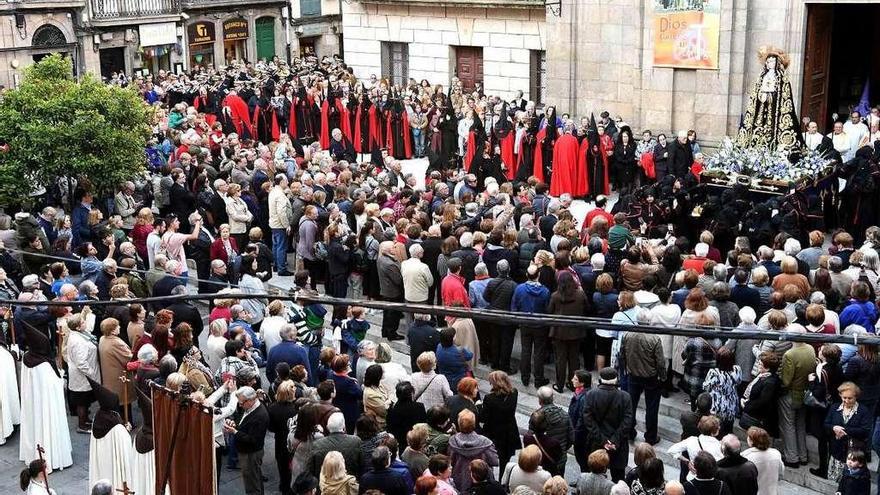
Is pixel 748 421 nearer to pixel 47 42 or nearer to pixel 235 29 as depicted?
pixel 47 42

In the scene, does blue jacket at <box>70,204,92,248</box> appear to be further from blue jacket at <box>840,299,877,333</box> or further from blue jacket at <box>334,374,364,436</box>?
blue jacket at <box>840,299,877,333</box>

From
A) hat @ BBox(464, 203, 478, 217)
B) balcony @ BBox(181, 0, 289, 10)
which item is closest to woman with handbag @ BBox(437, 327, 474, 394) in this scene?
hat @ BBox(464, 203, 478, 217)

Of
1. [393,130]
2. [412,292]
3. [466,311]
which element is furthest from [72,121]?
[466,311]

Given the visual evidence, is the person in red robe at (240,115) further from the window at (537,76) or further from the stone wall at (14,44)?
the stone wall at (14,44)

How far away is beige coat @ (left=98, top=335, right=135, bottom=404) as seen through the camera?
1108 cm

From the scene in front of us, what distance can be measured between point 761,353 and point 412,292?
4.46 m

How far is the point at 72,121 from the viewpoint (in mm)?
16906

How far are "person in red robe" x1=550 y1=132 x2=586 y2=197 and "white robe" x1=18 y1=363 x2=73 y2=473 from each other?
10.7m

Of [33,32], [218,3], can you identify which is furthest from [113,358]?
[218,3]

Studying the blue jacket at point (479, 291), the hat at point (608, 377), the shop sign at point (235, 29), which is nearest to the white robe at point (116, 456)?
the blue jacket at point (479, 291)

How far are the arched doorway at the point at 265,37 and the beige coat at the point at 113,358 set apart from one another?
104 feet

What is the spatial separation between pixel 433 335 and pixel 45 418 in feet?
12.7

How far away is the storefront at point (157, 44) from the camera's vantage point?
37.4 meters

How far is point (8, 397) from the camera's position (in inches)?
461
